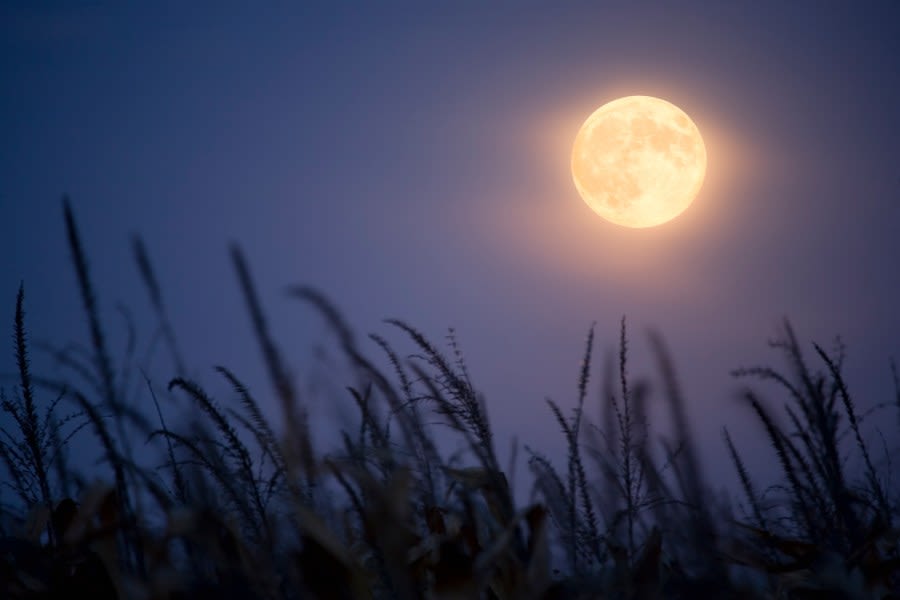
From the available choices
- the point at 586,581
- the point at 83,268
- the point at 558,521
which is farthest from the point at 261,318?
the point at 558,521

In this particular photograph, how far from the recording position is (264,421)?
6.07ft

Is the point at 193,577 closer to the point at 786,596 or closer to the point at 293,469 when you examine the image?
the point at 293,469

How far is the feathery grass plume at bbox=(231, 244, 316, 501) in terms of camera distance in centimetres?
170

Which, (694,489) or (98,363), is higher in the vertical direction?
(98,363)

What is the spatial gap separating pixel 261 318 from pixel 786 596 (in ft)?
5.58

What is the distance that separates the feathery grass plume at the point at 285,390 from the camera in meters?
1.70

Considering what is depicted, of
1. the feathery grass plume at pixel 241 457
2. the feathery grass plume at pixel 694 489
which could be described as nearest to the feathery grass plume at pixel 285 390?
the feathery grass plume at pixel 241 457

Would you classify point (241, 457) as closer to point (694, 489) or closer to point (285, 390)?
point (285, 390)

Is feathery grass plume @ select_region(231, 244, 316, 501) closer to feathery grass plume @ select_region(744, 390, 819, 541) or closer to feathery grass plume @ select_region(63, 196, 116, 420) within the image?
feathery grass plume @ select_region(63, 196, 116, 420)

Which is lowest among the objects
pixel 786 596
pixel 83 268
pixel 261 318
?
pixel 786 596

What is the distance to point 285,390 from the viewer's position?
182 cm

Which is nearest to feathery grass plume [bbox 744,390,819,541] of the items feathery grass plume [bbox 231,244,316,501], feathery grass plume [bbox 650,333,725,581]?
feathery grass plume [bbox 650,333,725,581]

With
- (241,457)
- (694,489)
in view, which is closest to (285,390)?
(241,457)

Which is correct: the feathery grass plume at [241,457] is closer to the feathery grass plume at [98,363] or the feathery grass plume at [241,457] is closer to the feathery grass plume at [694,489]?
the feathery grass plume at [98,363]
